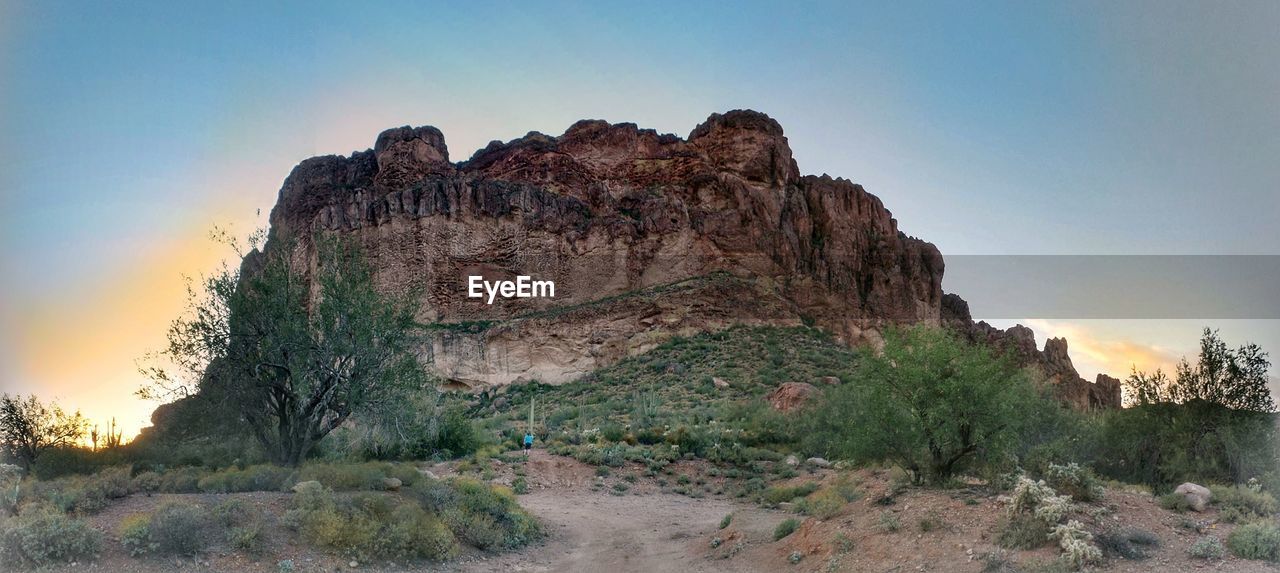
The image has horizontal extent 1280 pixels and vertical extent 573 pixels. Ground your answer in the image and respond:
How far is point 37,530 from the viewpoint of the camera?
10430 mm

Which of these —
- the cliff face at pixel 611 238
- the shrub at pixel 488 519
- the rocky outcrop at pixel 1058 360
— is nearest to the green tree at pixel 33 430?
the shrub at pixel 488 519

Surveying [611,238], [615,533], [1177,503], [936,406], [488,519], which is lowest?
[615,533]

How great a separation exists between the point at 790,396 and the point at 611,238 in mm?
34662

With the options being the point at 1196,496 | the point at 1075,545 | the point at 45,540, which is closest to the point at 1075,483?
the point at 1196,496

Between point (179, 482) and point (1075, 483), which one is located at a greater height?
point (179, 482)

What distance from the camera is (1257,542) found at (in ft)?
33.0

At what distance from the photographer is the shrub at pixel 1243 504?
11.8 m

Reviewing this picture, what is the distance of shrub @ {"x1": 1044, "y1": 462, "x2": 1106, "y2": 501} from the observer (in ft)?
41.4

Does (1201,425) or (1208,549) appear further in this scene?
(1201,425)

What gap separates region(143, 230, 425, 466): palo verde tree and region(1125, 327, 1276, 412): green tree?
61.3ft

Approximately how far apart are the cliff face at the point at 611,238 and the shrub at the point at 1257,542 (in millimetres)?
45218

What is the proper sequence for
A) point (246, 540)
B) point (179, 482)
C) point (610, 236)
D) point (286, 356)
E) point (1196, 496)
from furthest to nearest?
1. point (610, 236)
2. point (286, 356)
3. point (179, 482)
4. point (1196, 496)
5. point (246, 540)

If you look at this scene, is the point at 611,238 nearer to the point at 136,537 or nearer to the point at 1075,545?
the point at 136,537

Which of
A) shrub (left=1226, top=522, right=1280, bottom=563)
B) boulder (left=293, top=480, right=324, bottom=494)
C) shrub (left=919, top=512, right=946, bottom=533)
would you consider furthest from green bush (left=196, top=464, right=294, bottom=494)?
shrub (left=1226, top=522, right=1280, bottom=563)
